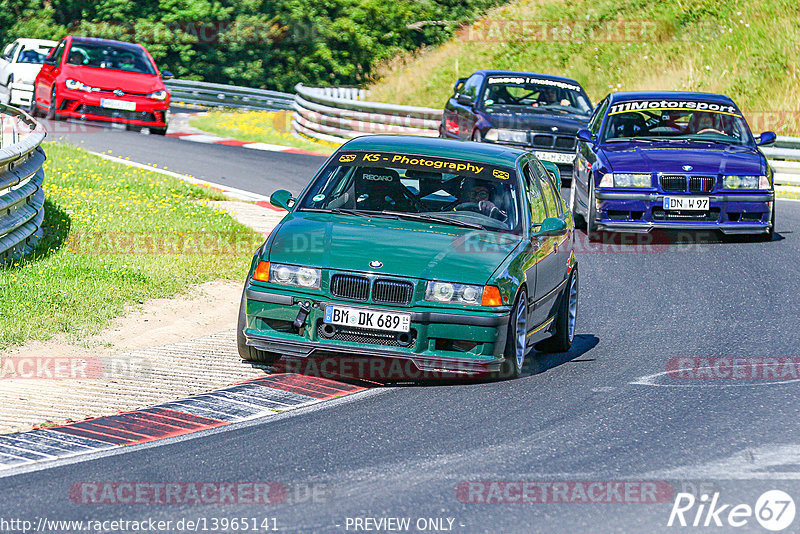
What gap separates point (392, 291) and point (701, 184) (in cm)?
755

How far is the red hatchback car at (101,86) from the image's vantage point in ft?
78.2

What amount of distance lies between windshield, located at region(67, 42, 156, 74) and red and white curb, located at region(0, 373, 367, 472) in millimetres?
17626

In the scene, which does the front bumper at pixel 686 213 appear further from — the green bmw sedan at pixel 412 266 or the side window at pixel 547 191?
the green bmw sedan at pixel 412 266

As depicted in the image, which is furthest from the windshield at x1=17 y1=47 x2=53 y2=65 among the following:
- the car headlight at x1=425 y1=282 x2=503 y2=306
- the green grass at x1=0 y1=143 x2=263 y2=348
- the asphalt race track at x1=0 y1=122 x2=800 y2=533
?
the car headlight at x1=425 y1=282 x2=503 y2=306

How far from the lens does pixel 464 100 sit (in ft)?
66.6

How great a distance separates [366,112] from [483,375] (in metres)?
19.2

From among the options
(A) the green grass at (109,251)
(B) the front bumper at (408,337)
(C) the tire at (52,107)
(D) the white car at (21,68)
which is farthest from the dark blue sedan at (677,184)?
(D) the white car at (21,68)

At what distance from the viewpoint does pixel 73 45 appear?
24.6m

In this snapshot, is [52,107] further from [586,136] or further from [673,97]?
[673,97]

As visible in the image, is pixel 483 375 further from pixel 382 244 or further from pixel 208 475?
pixel 208 475

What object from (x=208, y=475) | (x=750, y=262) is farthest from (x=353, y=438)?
(x=750, y=262)

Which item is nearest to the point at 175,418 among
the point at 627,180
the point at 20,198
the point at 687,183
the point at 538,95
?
the point at 20,198

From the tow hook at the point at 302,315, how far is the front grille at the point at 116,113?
17259 millimetres

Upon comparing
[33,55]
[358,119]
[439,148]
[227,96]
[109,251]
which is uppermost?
[439,148]
